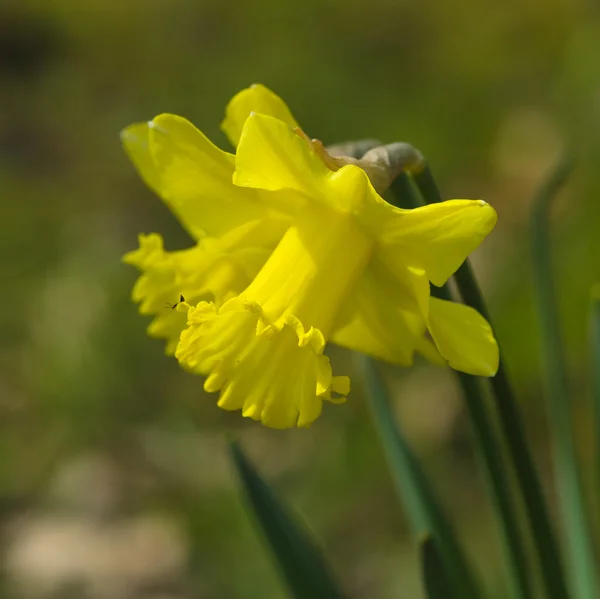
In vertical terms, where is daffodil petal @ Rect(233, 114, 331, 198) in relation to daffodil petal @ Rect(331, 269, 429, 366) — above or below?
above

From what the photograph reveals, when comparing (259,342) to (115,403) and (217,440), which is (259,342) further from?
(115,403)

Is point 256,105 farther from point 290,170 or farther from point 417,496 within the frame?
point 417,496

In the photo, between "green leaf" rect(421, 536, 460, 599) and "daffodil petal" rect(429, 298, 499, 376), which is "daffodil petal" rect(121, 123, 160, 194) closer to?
"daffodil petal" rect(429, 298, 499, 376)

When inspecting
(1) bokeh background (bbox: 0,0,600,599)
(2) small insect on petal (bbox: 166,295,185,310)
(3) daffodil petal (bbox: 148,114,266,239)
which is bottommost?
(1) bokeh background (bbox: 0,0,600,599)

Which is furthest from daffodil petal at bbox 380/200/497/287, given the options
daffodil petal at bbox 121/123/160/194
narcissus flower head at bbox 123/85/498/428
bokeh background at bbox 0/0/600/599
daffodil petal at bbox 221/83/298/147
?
bokeh background at bbox 0/0/600/599

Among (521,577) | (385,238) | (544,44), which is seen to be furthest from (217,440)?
(544,44)

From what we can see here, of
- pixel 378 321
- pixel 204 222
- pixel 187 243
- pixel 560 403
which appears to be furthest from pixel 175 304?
pixel 187 243
